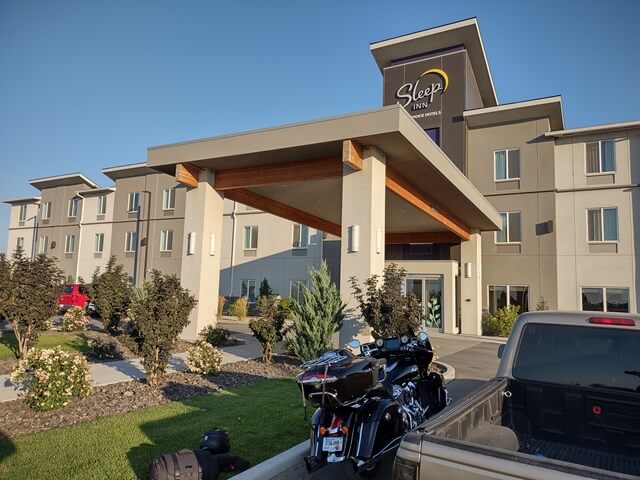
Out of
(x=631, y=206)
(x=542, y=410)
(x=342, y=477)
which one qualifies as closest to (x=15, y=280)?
(x=342, y=477)

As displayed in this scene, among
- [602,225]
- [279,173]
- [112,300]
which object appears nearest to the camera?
[279,173]

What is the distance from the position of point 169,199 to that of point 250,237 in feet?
23.4

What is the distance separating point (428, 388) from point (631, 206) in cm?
1889

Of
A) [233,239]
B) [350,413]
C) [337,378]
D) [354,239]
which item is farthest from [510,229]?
[337,378]

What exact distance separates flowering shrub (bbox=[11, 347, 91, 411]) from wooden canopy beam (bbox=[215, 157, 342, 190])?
6592 millimetres

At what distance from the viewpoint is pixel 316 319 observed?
870cm

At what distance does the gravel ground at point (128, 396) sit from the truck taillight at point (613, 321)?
5250mm

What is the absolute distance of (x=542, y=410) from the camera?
343 centimetres

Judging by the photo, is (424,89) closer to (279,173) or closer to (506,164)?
(506,164)

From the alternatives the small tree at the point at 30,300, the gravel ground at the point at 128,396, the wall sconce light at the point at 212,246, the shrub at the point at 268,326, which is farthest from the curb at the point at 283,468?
the wall sconce light at the point at 212,246

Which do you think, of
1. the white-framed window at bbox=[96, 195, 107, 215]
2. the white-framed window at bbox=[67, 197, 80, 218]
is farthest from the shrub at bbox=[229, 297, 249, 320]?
the white-framed window at bbox=[67, 197, 80, 218]

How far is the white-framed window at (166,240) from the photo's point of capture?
30.2m

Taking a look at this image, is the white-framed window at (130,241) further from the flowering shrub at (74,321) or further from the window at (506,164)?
the window at (506,164)

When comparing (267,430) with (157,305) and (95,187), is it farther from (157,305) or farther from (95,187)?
(95,187)
